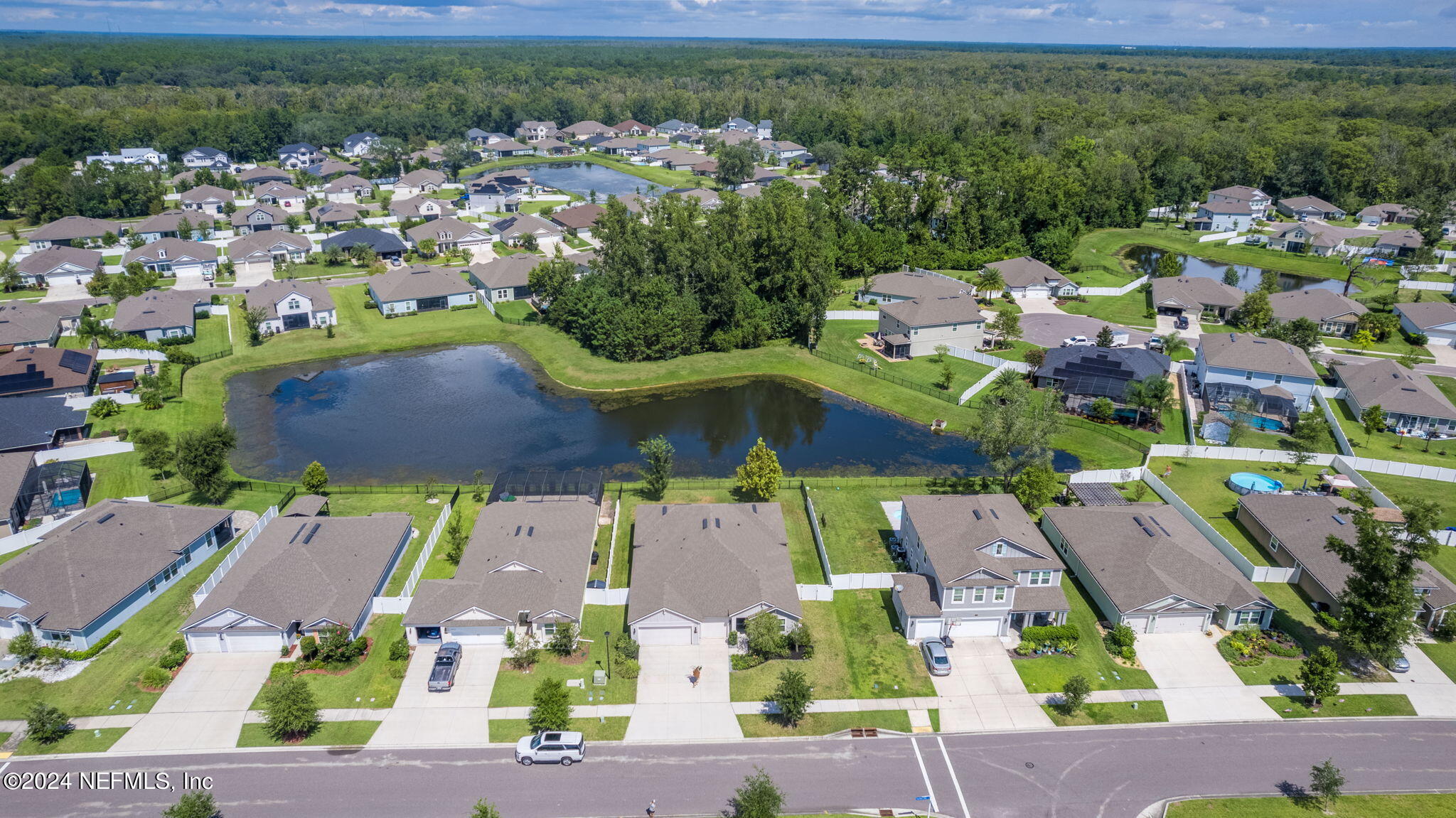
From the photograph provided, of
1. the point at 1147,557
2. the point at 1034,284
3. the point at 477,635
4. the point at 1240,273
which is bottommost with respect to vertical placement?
the point at 477,635

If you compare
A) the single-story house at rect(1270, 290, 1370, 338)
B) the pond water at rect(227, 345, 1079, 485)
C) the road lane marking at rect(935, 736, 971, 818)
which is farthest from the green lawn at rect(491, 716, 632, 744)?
the single-story house at rect(1270, 290, 1370, 338)

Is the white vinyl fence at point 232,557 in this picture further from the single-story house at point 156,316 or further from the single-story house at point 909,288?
the single-story house at point 909,288

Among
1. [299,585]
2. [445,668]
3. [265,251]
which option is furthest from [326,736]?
[265,251]

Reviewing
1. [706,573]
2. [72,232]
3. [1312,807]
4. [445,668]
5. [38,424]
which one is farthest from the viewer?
[72,232]

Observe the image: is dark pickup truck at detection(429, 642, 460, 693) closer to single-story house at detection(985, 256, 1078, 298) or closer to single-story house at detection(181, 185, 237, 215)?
single-story house at detection(985, 256, 1078, 298)

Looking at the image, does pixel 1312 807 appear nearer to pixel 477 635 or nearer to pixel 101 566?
pixel 477 635

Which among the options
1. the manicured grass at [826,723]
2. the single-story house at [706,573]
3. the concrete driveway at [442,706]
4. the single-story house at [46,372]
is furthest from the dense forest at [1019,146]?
the concrete driveway at [442,706]

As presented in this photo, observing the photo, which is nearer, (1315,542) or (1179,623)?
(1179,623)
